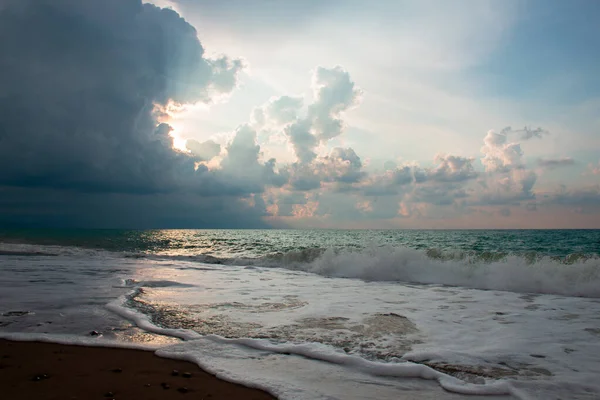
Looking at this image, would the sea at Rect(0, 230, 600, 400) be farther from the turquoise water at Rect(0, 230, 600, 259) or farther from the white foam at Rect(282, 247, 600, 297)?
the turquoise water at Rect(0, 230, 600, 259)

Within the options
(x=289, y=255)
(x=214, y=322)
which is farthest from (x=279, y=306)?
(x=289, y=255)

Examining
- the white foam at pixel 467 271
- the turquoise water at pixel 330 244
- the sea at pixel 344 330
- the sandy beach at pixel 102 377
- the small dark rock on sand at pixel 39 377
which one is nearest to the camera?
the sandy beach at pixel 102 377

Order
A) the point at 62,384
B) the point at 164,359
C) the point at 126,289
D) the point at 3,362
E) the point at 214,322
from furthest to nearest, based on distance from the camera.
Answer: the point at 126,289 → the point at 214,322 → the point at 164,359 → the point at 3,362 → the point at 62,384

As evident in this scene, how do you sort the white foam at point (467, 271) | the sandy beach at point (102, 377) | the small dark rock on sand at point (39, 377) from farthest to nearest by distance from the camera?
the white foam at point (467, 271)
the small dark rock on sand at point (39, 377)
the sandy beach at point (102, 377)

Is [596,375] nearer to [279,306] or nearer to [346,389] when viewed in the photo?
[346,389]

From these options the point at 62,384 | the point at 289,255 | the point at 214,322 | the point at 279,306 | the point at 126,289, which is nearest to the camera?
the point at 62,384

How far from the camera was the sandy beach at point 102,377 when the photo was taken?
3541 mm

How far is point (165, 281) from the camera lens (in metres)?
12.5

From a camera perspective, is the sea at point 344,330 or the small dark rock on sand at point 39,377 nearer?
the small dark rock on sand at point 39,377

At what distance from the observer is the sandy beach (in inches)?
139

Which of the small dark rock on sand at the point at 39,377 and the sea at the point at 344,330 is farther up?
the small dark rock on sand at the point at 39,377

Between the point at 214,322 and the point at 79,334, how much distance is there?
2.16m

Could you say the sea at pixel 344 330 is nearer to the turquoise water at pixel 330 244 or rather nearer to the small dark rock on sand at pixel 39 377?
the small dark rock on sand at pixel 39 377

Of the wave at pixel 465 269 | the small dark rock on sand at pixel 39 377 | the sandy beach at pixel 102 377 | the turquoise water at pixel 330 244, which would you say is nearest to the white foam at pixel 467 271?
the wave at pixel 465 269
